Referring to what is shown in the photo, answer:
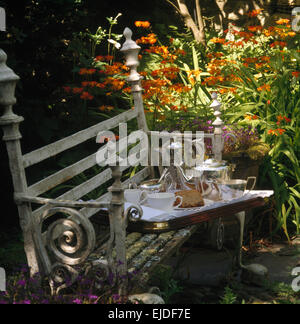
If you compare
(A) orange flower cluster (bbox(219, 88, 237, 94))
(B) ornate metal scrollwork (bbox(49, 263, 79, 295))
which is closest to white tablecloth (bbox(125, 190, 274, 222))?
(B) ornate metal scrollwork (bbox(49, 263, 79, 295))

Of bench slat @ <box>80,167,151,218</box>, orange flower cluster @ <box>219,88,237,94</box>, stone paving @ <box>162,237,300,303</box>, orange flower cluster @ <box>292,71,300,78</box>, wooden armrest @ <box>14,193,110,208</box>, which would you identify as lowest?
stone paving @ <box>162,237,300,303</box>

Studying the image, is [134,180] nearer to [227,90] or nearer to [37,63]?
[37,63]

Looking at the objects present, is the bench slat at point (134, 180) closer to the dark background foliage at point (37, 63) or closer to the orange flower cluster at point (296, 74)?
the dark background foliage at point (37, 63)

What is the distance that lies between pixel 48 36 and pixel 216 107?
1.49 metres

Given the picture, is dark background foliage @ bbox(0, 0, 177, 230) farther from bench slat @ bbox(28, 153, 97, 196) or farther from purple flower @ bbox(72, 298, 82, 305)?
purple flower @ bbox(72, 298, 82, 305)

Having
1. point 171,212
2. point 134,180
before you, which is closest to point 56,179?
point 171,212

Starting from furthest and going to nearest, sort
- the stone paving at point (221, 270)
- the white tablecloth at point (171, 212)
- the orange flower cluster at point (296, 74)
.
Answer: the orange flower cluster at point (296, 74) < the stone paving at point (221, 270) < the white tablecloth at point (171, 212)

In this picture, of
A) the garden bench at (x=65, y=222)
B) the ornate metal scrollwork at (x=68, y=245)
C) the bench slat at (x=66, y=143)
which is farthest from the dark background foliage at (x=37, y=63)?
the ornate metal scrollwork at (x=68, y=245)

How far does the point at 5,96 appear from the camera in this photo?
2264mm

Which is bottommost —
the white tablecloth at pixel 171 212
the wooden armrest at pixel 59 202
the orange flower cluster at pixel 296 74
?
the white tablecloth at pixel 171 212

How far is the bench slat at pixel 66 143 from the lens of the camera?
2.45 metres

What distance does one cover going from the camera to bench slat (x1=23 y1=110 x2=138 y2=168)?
2.45 metres

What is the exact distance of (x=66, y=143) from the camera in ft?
9.09
